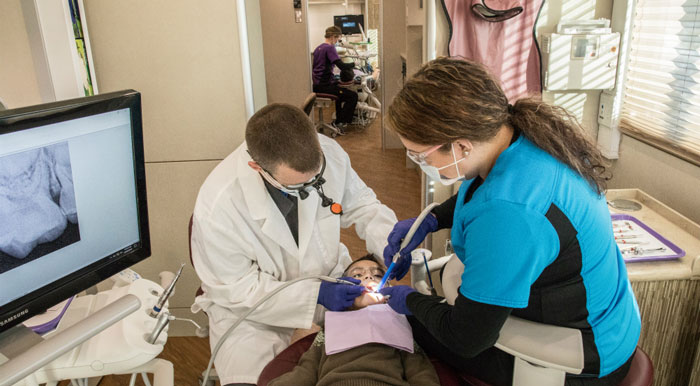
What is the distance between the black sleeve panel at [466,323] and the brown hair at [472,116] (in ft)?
1.12

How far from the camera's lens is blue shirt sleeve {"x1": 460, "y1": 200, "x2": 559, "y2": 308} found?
101 centimetres

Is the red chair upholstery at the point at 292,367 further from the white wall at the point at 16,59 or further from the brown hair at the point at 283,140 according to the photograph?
the white wall at the point at 16,59

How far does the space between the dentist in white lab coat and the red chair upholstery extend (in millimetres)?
132

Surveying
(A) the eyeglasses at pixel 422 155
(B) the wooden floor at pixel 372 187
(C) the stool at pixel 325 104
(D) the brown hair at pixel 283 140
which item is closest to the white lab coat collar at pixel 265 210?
(D) the brown hair at pixel 283 140

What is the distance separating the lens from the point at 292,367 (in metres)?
1.43

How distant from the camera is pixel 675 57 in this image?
2.03 metres

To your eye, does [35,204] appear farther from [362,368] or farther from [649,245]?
[649,245]

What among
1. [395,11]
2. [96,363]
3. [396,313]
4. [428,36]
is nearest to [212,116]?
[428,36]

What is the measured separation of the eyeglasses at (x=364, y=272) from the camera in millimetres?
1814

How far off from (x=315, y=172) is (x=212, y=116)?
86 cm

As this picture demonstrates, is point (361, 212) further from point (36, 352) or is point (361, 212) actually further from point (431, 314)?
point (36, 352)

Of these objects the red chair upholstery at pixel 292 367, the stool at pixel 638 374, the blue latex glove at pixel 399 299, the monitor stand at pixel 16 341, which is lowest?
the red chair upholstery at pixel 292 367

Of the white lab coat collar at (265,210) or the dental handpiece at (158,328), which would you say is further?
the white lab coat collar at (265,210)

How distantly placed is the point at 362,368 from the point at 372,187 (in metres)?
3.19
